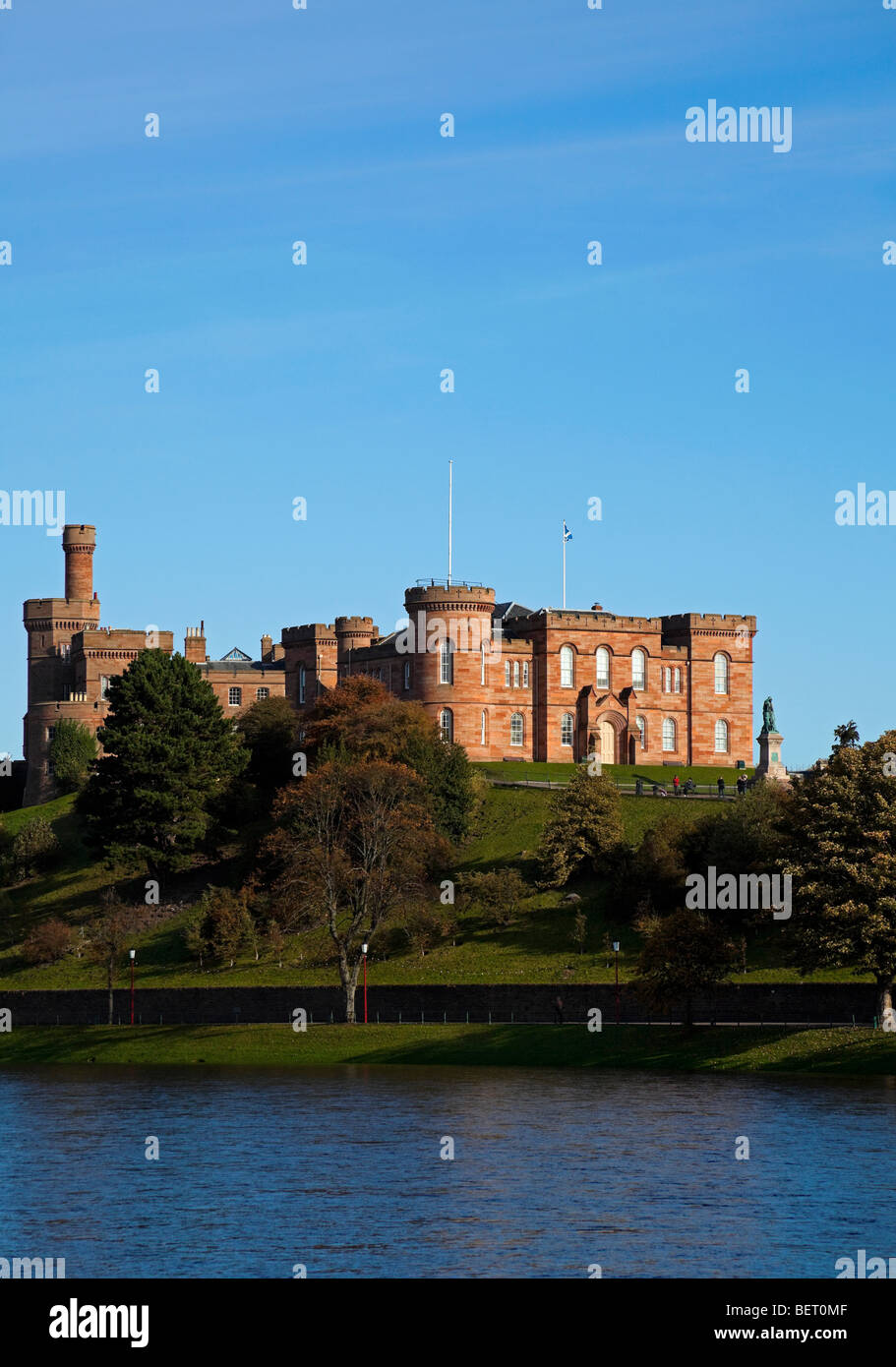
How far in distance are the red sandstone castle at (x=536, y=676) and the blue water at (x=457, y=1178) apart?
5299 cm

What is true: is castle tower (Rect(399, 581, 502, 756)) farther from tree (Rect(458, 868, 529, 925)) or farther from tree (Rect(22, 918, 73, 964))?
tree (Rect(22, 918, 73, 964))

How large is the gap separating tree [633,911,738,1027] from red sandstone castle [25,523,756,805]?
43.6 metres

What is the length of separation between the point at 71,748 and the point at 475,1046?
203ft

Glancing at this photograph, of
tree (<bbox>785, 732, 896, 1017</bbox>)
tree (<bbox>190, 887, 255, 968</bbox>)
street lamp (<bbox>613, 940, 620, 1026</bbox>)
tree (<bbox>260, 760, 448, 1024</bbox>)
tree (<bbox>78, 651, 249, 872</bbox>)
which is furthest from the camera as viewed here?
tree (<bbox>78, 651, 249, 872</bbox>)

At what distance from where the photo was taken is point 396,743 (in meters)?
93.6

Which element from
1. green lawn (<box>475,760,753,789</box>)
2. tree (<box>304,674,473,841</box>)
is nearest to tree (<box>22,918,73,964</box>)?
tree (<box>304,674,473,841</box>)

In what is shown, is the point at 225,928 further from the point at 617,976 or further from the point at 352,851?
the point at 617,976

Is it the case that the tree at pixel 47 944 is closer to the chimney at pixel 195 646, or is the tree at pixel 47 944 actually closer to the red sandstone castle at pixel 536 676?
the red sandstone castle at pixel 536 676

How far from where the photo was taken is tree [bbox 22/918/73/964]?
88750 millimetres

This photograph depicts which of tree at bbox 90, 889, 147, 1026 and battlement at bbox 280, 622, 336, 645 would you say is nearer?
tree at bbox 90, 889, 147, 1026

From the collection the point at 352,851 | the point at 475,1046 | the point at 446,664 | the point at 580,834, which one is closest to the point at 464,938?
the point at 352,851

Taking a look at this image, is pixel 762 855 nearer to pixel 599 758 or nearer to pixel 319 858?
pixel 319 858

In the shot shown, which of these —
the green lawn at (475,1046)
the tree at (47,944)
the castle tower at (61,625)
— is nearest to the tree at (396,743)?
the tree at (47,944)
